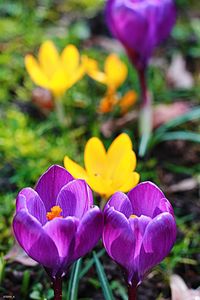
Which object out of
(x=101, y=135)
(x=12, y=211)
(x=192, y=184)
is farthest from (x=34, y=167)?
(x=192, y=184)

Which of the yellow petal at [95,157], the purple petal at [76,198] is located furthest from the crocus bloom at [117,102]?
the purple petal at [76,198]

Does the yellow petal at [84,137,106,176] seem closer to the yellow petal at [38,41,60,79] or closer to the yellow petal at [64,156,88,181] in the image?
the yellow petal at [64,156,88,181]

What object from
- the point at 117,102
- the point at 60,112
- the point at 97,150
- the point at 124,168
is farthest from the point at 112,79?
the point at 124,168

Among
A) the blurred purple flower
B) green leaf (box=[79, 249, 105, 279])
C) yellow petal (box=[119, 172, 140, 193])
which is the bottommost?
green leaf (box=[79, 249, 105, 279])

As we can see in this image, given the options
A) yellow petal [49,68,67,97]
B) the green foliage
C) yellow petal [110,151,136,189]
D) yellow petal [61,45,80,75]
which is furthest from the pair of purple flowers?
yellow petal [61,45,80,75]

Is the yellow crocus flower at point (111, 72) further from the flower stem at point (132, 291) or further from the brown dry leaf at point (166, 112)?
the flower stem at point (132, 291)

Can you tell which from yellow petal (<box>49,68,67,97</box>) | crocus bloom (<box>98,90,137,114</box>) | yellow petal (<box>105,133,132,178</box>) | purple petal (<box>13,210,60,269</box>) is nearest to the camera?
purple petal (<box>13,210,60,269</box>)

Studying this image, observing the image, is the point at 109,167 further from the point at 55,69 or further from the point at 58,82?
the point at 55,69
